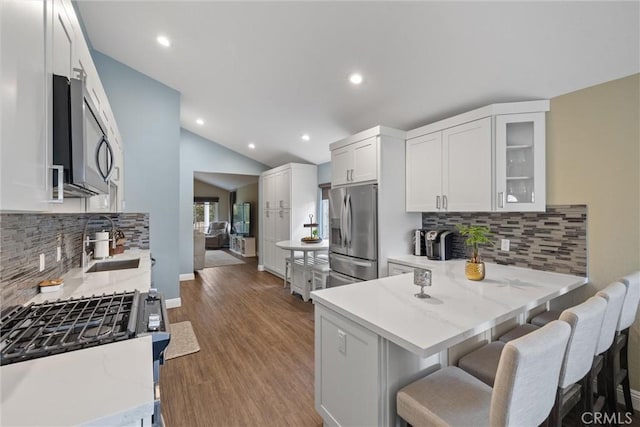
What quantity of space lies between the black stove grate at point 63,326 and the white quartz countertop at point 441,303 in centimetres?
100

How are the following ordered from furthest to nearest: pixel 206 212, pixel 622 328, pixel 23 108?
pixel 206 212 → pixel 622 328 → pixel 23 108

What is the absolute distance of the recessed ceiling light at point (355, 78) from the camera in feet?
9.36

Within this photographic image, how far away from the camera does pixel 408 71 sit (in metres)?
2.59

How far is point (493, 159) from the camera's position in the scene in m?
2.54

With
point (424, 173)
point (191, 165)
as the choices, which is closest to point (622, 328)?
point (424, 173)

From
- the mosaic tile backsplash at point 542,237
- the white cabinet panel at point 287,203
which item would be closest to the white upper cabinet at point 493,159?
the mosaic tile backsplash at point 542,237

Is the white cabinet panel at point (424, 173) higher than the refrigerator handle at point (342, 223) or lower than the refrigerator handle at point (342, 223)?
higher

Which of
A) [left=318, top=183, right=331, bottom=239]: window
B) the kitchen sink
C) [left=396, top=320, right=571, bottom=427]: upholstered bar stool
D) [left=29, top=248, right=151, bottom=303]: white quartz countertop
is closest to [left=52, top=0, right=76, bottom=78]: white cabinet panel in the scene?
[left=29, top=248, right=151, bottom=303]: white quartz countertop

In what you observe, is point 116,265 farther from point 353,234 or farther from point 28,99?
point 28,99

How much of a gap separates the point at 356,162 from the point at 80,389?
10.2 feet

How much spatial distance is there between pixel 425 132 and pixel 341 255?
179 cm

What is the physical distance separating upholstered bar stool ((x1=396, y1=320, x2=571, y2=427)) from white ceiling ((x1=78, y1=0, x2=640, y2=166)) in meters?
1.94

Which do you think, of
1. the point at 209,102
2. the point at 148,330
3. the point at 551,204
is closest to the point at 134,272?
the point at 148,330

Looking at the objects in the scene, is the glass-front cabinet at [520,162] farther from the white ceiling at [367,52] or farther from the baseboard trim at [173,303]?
the baseboard trim at [173,303]
